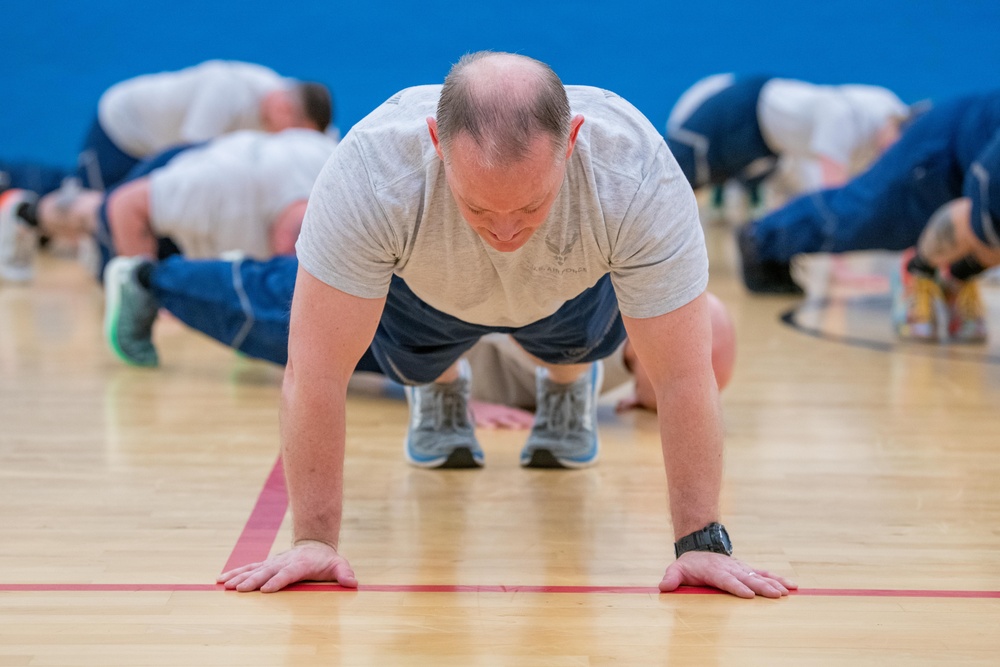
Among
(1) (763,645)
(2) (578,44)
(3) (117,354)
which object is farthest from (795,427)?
(2) (578,44)

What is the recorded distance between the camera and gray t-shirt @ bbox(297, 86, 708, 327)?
1278 millimetres

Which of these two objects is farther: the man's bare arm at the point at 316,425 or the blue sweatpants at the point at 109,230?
the blue sweatpants at the point at 109,230

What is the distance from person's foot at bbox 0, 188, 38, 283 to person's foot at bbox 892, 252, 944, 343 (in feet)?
10.3

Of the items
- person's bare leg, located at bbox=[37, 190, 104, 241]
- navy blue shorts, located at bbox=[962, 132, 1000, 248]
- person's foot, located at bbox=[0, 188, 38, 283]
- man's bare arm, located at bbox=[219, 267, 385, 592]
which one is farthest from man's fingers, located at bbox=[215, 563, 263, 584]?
person's foot, located at bbox=[0, 188, 38, 283]

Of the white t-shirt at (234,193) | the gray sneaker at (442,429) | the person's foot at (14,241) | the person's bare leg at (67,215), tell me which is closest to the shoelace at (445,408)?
the gray sneaker at (442,429)

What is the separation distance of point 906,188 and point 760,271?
79 cm

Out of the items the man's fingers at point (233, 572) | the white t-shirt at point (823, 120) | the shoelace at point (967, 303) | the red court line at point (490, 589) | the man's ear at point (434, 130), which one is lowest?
the shoelace at point (967, 303)

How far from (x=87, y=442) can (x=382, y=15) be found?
4.85 m

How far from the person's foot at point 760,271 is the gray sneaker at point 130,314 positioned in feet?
7.07

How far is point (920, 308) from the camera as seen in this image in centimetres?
319

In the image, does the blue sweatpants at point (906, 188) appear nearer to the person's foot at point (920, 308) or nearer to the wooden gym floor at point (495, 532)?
the person's foot at point (920, 308)

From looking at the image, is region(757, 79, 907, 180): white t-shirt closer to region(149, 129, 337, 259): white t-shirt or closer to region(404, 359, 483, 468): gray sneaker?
region(149, 129, 337, 259): white t-shirt

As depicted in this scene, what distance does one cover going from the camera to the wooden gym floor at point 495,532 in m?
1.23

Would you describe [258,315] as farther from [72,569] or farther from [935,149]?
[935,149]
